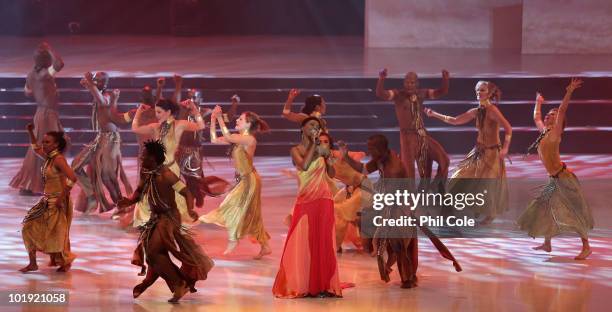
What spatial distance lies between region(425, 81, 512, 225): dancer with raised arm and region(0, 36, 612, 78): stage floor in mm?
4734

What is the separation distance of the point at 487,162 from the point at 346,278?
2.53m

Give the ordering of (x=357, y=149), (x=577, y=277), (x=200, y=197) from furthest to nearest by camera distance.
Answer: (x=357, y=149)
(x=200, y=197)
(x=577, y=277)

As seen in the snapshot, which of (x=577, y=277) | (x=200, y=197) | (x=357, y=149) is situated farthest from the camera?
(x=357, y=149)

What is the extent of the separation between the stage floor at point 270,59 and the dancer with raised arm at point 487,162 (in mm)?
4734

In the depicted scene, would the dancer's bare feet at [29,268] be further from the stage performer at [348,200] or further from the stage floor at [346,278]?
the stage performer at [348,200]

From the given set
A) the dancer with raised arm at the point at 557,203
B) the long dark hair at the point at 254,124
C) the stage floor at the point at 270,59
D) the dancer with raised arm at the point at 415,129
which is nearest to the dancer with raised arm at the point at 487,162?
the dancer with raised arm at the point at 415,129

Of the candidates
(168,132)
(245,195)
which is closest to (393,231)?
(245,195)

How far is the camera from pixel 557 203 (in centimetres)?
1043

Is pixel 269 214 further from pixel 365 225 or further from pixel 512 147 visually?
pixel 512 147

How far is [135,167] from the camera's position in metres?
14.4

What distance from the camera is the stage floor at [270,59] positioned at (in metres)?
17.1

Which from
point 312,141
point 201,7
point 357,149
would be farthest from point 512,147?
point 201,7

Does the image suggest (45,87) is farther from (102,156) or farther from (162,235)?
(162,235)

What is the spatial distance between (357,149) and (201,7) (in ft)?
27.7
